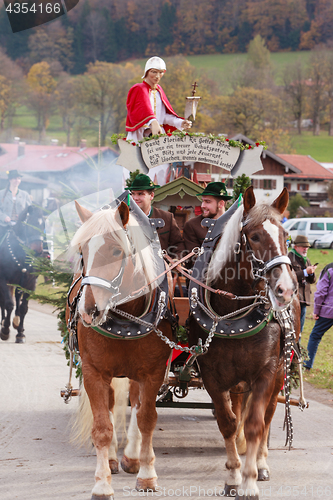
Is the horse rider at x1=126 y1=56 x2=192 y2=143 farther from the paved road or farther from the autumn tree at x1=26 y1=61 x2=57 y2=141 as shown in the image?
the autumn tree at x1=26 y1=61 x2=57 y2=141

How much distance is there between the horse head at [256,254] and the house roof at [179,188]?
5.95ft

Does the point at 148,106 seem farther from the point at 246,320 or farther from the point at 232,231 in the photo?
the point at 246,320

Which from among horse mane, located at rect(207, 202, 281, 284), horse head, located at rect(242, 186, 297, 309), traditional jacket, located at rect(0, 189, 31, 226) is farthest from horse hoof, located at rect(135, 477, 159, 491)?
traditional jacket, located at rect(0, 189, 31, 226)

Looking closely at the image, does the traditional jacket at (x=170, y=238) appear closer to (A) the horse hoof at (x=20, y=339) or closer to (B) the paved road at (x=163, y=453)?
(B) the paved road at (x=163, y=453)

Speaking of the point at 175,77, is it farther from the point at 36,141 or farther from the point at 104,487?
the point at 104,487

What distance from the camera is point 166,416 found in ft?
20.7

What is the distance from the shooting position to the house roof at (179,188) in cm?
575

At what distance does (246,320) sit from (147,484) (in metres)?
1.37

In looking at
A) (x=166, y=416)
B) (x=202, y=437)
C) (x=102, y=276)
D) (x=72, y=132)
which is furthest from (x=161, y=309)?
(x=72, y=132)

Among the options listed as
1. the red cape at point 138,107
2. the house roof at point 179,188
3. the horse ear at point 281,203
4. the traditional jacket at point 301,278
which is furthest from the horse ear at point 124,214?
the traditional jacket at point 301,278

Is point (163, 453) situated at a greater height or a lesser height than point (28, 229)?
lesser

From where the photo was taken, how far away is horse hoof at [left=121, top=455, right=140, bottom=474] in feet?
15.0

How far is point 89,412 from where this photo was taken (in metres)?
5.05

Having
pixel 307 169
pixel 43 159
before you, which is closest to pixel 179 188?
pixel 43 159
